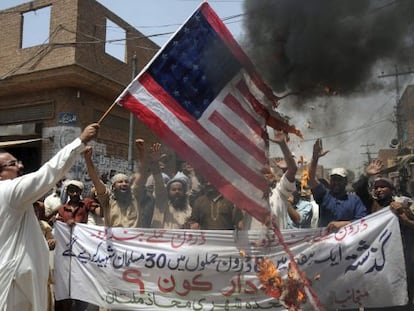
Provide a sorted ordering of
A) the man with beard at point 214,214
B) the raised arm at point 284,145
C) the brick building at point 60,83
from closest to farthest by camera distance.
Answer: the raised arm at point 284,145, the man with beard at point 214,214, the brick building at point 60,83

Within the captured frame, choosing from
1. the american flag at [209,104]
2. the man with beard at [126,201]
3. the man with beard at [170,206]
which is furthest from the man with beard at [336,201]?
the man with beard at [126,201]

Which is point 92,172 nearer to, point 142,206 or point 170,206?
point 142,206

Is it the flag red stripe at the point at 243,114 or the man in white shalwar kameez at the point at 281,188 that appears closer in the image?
the flag red stripe at the point at 243,114

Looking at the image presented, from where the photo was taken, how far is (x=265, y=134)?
3.93 m

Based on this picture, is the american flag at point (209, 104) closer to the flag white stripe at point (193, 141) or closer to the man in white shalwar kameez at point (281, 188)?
the flag white stripe at point (193, 141)

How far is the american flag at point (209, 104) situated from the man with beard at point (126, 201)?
884mm

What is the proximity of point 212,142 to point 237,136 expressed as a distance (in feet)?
0.75

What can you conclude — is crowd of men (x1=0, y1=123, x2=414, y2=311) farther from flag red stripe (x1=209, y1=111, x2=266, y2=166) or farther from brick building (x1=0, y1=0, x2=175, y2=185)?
brick building (x1=0, y1=0, x2=175, y2=185)

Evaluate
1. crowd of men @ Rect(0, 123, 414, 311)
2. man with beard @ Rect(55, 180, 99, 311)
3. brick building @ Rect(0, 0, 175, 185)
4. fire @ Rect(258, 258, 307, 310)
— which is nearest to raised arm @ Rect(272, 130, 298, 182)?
crowd of men @ Rect(0, 123, 414, 311)

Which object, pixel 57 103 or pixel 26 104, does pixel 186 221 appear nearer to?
pixel 57 103

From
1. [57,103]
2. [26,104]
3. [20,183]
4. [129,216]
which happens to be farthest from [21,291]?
[26,104]

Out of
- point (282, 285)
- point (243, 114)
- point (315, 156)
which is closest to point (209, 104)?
point (243, 114)

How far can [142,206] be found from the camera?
16.2 feet

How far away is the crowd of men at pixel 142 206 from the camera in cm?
312
